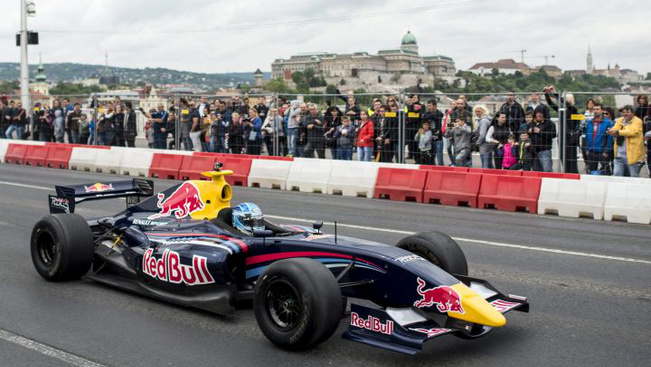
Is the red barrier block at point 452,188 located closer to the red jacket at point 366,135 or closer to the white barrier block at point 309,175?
the white barrier block at point 309,175

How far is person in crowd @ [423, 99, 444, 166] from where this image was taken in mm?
17234

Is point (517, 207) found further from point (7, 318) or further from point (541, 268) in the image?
point (7, 318)

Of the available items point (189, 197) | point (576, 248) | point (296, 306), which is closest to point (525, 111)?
point (576, 248)

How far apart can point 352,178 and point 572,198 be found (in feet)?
15.6

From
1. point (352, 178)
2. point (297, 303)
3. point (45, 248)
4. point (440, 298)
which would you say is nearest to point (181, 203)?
point (45, 248)

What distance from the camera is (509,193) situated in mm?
14305

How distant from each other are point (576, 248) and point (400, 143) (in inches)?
294

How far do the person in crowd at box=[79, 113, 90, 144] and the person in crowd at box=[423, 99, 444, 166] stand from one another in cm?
1317

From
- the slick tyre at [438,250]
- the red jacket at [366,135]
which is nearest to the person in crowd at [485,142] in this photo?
the red jacket at [366,135]

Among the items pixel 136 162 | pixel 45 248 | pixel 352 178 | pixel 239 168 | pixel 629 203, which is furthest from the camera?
pixel 136 162

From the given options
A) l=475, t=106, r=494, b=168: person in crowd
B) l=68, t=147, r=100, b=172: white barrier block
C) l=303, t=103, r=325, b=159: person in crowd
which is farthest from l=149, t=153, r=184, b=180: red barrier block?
l=475, t=106, r=494, b=168: person in crowd

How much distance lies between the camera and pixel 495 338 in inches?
250

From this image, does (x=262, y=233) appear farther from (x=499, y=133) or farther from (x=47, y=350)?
(x=499, y=133)

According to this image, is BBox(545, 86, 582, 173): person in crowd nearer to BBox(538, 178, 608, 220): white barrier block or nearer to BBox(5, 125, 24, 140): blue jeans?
BBox(538, 178, 608, 220): white barrier block
